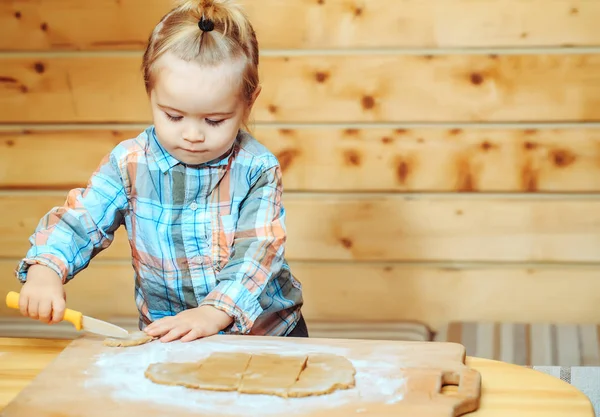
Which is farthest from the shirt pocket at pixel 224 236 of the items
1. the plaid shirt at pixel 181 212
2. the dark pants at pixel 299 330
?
the dark pants at pixel 299 330

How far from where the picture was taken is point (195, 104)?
1316mm

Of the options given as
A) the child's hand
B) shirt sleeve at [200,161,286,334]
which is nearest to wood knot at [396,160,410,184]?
shirt sleeve at [200,161,286,334]

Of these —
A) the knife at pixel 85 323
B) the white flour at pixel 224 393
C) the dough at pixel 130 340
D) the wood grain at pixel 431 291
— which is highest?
the knife at pixel 85 323

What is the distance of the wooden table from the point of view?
1051 millimetres

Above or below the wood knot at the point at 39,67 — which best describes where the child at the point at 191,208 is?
below

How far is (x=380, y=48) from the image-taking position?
95.0 inches

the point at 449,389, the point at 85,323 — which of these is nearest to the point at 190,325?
the point at 85,323

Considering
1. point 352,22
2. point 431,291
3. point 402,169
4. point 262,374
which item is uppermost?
point 352,22

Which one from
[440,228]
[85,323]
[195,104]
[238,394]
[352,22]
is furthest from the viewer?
[440,228]

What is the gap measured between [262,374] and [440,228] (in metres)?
1.47

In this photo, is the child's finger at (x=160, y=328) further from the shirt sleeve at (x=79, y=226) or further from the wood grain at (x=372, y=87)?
the wood grain at (x=372, y=87)

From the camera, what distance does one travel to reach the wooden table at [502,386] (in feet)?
3.45

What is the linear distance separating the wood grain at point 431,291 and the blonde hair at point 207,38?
4.00 ft

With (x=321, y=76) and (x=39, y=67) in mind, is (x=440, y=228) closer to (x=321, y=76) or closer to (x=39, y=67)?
(x=321, y=76)
